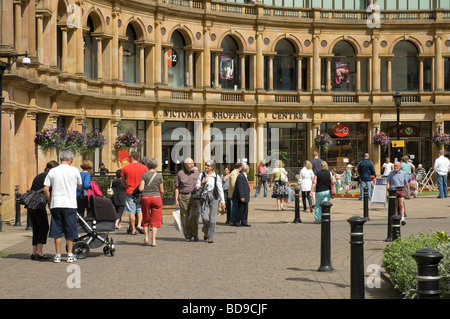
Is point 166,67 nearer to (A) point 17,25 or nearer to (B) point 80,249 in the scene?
(A) point 17,25

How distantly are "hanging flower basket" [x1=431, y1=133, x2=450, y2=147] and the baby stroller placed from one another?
34453mm

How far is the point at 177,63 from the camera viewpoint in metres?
43.4

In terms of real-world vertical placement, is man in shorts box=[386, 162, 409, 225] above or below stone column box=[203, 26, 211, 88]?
below

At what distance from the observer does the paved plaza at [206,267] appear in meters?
10.0

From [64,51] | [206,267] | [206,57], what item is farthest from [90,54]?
[206,267]

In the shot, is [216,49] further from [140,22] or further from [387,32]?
[387,32]

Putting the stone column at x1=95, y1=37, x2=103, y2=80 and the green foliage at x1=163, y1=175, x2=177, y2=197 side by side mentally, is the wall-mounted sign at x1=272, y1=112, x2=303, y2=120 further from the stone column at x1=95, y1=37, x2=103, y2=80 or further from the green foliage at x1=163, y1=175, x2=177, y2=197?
the green foliage at x1=163, y1=175, x2=177, y2=197

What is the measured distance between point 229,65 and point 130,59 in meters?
7.24

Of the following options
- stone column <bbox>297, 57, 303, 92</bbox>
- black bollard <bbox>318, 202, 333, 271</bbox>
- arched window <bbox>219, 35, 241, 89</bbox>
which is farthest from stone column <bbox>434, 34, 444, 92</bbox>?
black bollard <bbox>318, 202, 333, 271</bbox>

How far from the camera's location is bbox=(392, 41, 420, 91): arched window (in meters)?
47.6

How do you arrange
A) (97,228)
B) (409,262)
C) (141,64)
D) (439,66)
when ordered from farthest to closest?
(439,66)
(141,64)
(97,228)
(409,262)

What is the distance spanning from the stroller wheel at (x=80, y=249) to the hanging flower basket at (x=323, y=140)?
1261 inches

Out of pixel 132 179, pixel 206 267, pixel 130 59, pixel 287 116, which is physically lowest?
pixel 206 267

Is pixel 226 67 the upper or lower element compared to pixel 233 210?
upper
